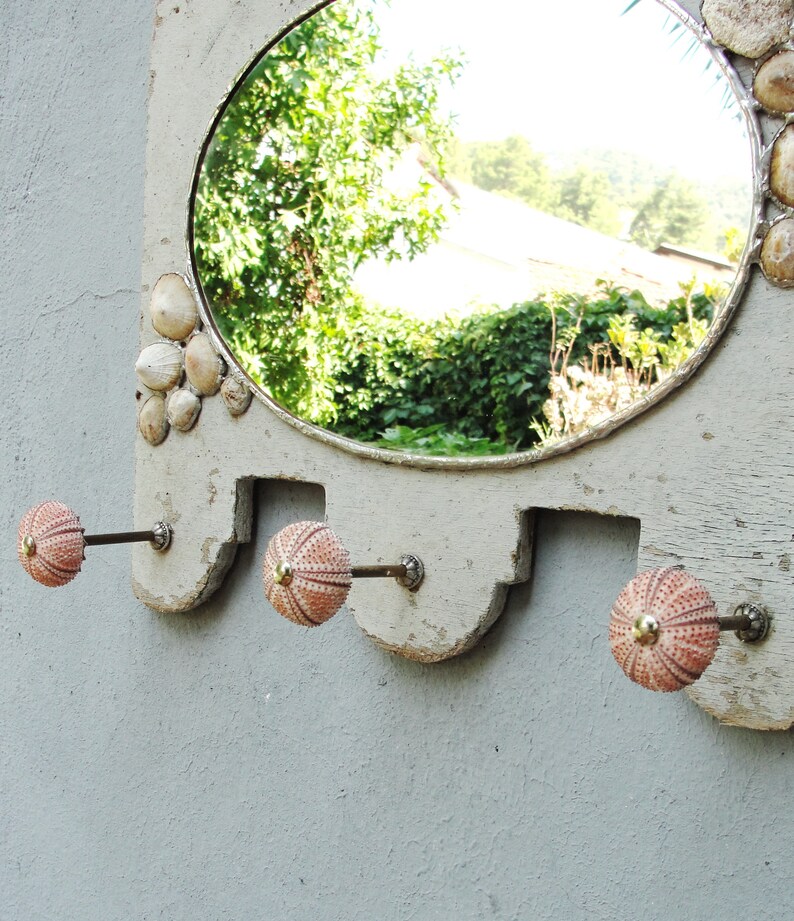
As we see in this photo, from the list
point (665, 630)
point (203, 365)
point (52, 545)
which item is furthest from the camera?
point (203, 365)

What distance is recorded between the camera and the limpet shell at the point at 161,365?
129 centimetres

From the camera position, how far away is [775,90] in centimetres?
84

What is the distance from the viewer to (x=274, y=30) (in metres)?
1.18

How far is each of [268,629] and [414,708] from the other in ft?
0.72

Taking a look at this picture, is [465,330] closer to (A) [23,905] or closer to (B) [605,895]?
(B) [605,895]

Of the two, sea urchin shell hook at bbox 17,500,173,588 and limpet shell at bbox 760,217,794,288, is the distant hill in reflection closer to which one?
limpet shell at bbox 760,217,794,288

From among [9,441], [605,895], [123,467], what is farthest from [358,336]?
[9,441]

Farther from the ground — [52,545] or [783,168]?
[783,168]

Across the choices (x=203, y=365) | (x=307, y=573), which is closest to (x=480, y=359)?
(x=307, y=573)

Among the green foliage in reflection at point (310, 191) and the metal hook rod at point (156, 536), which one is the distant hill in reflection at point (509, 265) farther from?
the metal hook rod at point (156, 536)

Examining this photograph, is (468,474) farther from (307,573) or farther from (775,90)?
(775,90)

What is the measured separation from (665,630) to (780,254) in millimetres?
309

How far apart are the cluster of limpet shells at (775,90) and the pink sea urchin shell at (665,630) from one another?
261 millimetres

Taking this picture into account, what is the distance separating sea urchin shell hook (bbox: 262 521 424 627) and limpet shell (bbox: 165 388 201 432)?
347 mm
